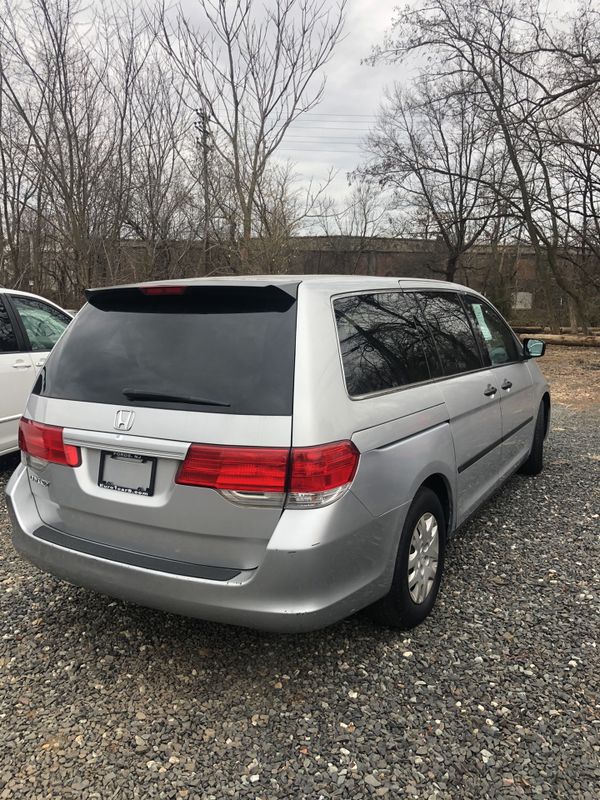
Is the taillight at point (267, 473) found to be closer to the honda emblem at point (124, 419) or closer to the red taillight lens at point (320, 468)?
the red taillight lens at point (320, 468)

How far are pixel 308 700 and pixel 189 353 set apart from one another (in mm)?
1530

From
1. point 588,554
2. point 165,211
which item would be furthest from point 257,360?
point 165,211

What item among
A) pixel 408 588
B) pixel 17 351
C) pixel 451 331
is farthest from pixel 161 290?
pixel 17 351

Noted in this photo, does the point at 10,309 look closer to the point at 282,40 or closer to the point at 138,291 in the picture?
the point at 138,291

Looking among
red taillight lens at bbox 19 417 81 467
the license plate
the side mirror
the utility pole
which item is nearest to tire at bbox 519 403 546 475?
the side mirror

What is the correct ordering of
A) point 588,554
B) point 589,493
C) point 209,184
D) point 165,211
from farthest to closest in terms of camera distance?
point 209,184, point 165,211, point 589,493, point 588,554

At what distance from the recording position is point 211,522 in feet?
7.36

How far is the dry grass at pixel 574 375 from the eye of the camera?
10.4m

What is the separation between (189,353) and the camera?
242cm

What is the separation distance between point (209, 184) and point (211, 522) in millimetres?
15168

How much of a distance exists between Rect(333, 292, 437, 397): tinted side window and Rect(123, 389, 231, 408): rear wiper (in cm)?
58

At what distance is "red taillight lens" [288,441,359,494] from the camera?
217 cm

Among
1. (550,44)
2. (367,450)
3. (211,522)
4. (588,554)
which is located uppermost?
(550,44)

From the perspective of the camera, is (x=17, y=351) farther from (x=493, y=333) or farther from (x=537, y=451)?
(x=537, y=451)
